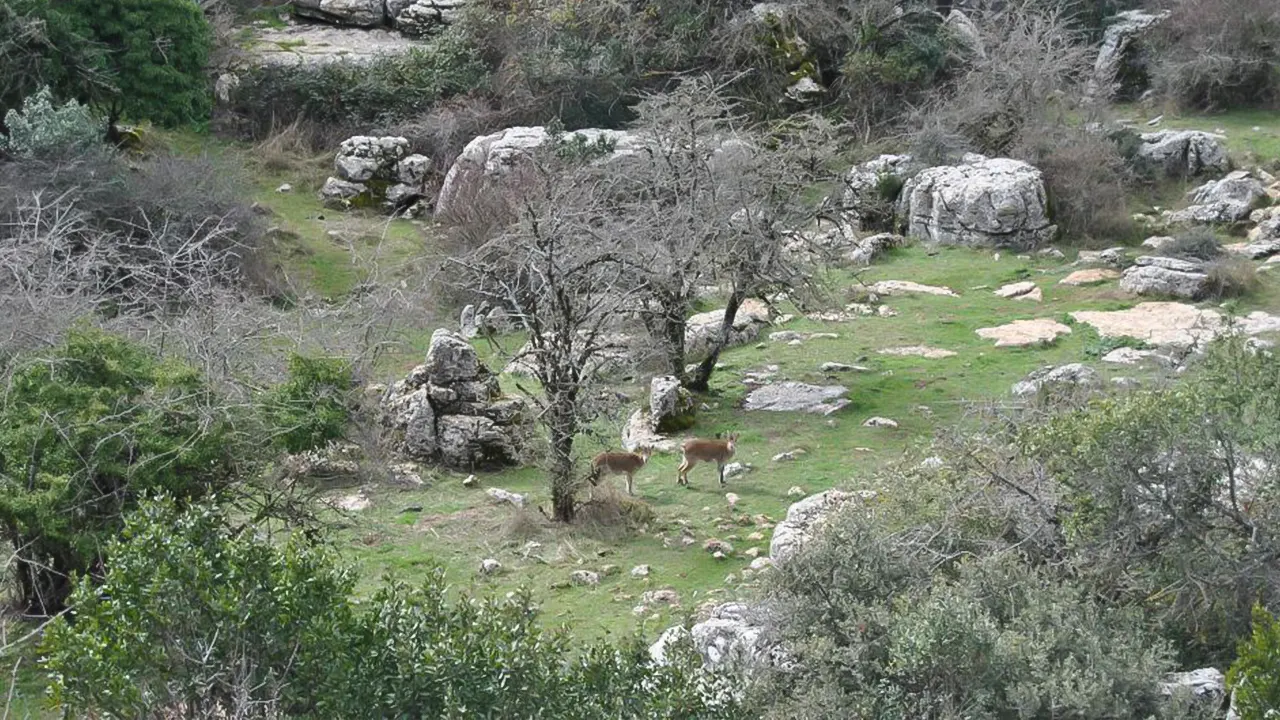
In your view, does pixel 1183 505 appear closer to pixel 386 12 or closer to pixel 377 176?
pixel 377 176

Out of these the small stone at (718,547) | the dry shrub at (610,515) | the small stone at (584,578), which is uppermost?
the small stone at (718,547)

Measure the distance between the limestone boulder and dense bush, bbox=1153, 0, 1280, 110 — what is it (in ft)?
52.1

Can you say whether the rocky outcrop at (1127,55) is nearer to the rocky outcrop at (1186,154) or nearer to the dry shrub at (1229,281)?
the rocky outcrop at (1186,154)

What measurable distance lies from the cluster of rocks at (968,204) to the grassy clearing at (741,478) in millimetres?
1688

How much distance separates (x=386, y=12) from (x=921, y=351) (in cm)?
1877

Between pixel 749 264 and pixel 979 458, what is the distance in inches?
Answer: 259

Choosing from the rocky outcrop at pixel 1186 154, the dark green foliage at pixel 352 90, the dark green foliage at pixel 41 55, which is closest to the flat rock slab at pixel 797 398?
the rocky outcrop at pixel 1186 154

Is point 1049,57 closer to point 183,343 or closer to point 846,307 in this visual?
point 846,307

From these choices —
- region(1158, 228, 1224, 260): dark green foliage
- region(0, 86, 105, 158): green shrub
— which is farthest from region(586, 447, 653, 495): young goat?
region(0, 86, 105, 158): green shrub

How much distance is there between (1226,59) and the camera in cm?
2662

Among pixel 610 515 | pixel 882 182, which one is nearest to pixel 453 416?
pixel 610 515

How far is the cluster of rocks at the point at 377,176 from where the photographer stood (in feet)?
87.0

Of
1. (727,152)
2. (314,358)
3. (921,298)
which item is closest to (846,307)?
(921,298)

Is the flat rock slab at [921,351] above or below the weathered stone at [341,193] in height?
above
